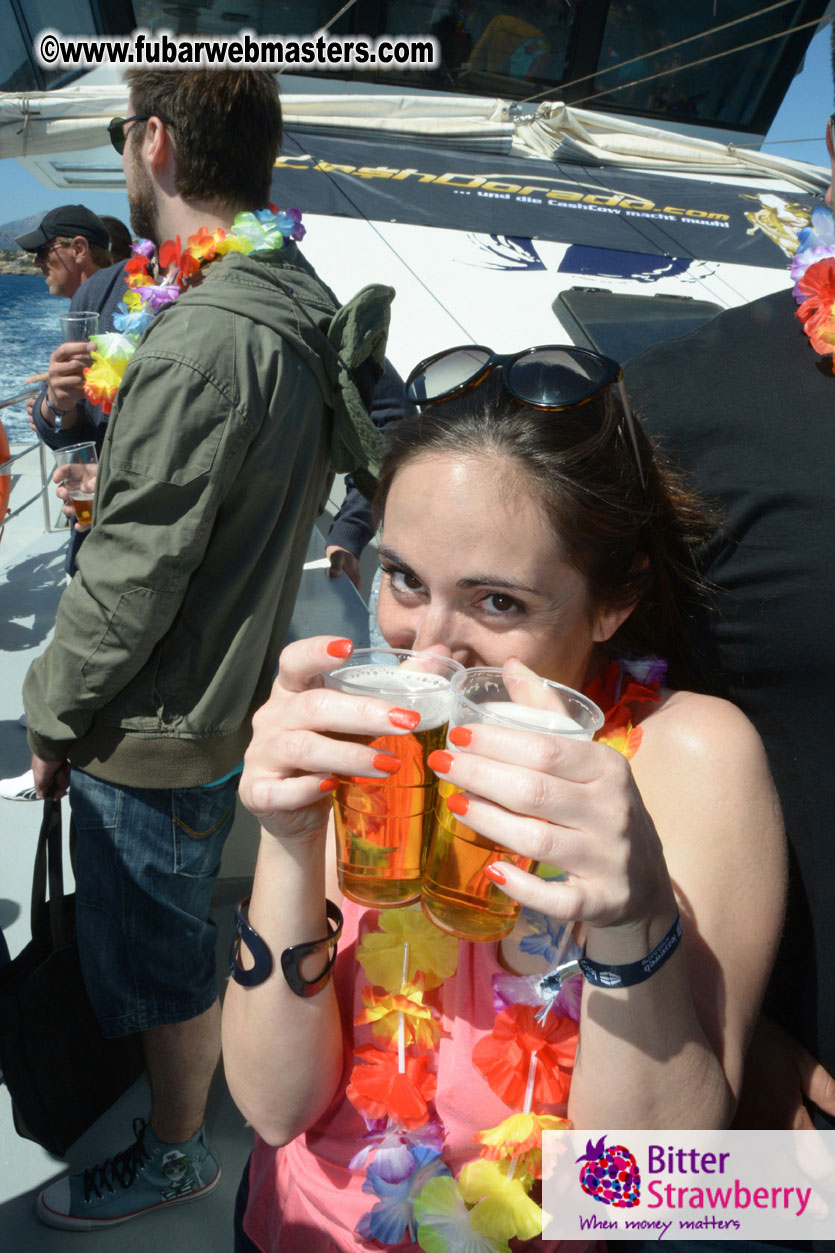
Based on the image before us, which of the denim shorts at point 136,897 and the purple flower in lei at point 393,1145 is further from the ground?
the purple flower in lei at point 393,1145

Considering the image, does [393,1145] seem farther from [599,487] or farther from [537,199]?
[537,199]

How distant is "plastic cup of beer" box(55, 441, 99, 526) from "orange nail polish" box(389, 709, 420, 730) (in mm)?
2212

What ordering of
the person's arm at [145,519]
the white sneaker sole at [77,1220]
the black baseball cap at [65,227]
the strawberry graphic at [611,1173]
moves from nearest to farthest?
the strawberry graphic at [611,1173] < the person's arm at [145,519] < the white sneaker sole at [77,1220] < the black baseball cap at [65,227]

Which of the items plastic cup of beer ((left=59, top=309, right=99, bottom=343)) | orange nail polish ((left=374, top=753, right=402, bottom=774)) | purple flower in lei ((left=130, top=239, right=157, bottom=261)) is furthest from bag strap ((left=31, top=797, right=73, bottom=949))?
purple flower in lei ((left=130, top=239, right=157, bottom=261))

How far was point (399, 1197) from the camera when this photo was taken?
116 centimetres

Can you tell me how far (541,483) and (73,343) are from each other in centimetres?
215

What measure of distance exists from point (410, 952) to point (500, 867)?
1.56ft

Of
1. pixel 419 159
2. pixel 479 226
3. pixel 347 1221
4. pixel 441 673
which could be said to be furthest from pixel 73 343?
pixel 419 159

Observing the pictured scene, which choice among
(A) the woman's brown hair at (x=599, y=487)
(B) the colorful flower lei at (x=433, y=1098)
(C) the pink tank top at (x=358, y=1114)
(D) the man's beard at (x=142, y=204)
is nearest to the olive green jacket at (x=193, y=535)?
(D) the man's beard at (x=142, y=204)

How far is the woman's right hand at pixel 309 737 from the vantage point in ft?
2.89

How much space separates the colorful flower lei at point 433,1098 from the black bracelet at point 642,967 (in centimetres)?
25

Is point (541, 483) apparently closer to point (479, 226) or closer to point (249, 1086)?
point (249, 1086)

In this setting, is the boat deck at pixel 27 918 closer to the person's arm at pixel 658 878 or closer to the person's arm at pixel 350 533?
the person's arm at pixel 350 533

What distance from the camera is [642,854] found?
828 millimetres
